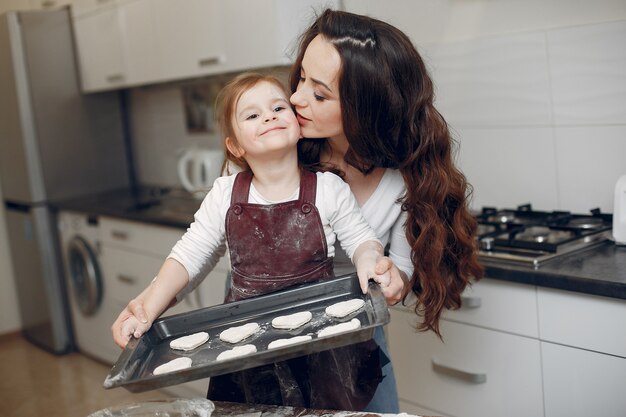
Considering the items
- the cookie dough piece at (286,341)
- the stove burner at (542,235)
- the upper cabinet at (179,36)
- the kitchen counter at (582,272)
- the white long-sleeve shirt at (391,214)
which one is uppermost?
the upper cabinet at (179,36)

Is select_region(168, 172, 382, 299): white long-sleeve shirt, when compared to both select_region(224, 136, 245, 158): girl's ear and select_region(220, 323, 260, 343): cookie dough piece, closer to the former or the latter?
select_region(224, 136, 245, 158): girl's ear

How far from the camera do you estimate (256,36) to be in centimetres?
272

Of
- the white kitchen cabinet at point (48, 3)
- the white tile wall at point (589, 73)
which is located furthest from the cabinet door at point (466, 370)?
the white kitchen cabinet at point (48, 3)

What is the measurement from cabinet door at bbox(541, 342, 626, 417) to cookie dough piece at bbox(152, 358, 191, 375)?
3.29ft

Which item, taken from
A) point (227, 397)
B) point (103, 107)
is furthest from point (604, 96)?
point (103, 107)

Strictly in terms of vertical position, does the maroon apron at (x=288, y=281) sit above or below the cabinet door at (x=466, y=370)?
above

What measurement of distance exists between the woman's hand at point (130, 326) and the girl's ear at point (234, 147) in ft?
1.20

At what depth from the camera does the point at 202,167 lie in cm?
333

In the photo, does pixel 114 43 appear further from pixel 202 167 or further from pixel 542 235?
pixel 542 235

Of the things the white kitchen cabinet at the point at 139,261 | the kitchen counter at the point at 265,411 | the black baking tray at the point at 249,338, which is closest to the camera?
the black baking tray at the point at 249,338

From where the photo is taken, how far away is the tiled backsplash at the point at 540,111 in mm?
2041

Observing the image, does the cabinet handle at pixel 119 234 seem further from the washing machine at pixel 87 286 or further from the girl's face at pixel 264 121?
the girl's face at pixel 264 121

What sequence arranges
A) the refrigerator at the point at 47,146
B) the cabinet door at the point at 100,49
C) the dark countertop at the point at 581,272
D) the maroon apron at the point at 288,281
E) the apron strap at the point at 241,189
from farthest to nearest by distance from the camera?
the refrigerator at the point at 47,146
the cabinet door at the point at 100,49
the dark countertop at the point at 581,272
the apron strap at the point at 241,189
the maroon apron at the point at 288,281

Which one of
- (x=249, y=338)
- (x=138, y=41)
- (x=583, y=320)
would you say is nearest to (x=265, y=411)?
(x=249, y=338)
